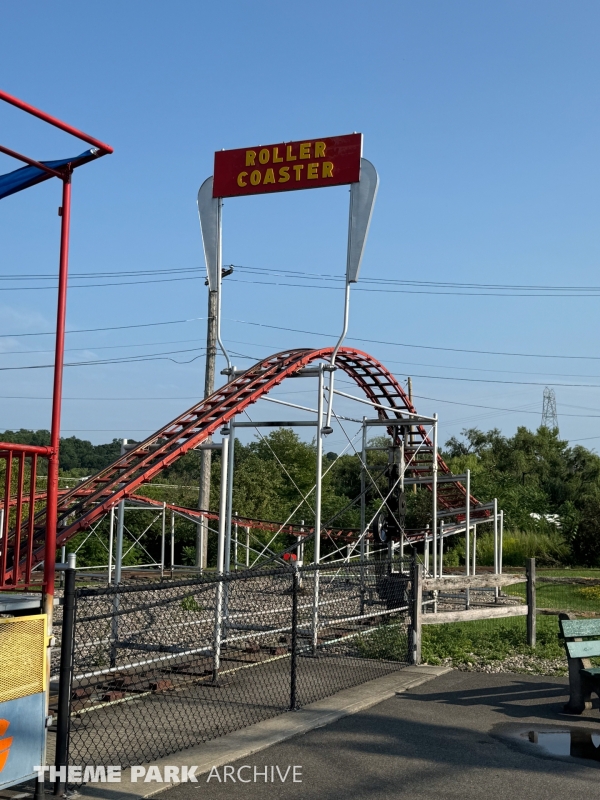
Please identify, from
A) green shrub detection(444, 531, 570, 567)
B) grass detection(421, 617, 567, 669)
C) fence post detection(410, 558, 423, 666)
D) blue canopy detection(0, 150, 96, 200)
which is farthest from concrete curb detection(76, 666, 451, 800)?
green shrub detection(444, 531, 570, 567)

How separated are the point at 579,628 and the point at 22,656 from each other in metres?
5.62

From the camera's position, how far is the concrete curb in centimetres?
568

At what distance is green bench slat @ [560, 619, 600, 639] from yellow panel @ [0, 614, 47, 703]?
5276mm

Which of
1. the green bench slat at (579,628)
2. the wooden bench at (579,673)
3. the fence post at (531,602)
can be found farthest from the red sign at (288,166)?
the wooden bench at (579,673)

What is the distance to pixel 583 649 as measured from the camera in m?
8.27

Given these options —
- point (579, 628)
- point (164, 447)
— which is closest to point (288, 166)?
point (164, 447)

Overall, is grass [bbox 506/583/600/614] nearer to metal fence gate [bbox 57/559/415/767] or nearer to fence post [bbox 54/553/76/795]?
metal fence gate [bbox 57/559/415/767]

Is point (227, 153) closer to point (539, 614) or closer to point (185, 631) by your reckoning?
point (185, 631)

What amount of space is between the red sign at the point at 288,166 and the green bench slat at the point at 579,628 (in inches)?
289

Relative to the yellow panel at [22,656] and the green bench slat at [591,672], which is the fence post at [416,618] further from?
the yellow panel at [22,656]

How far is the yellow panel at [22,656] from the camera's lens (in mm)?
5051

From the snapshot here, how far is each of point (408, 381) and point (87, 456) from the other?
55.2m

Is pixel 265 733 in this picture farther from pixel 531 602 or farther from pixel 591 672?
pixel 531 602

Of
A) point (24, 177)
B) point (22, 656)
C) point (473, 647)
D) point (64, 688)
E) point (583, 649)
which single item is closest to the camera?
point (22, 656)
